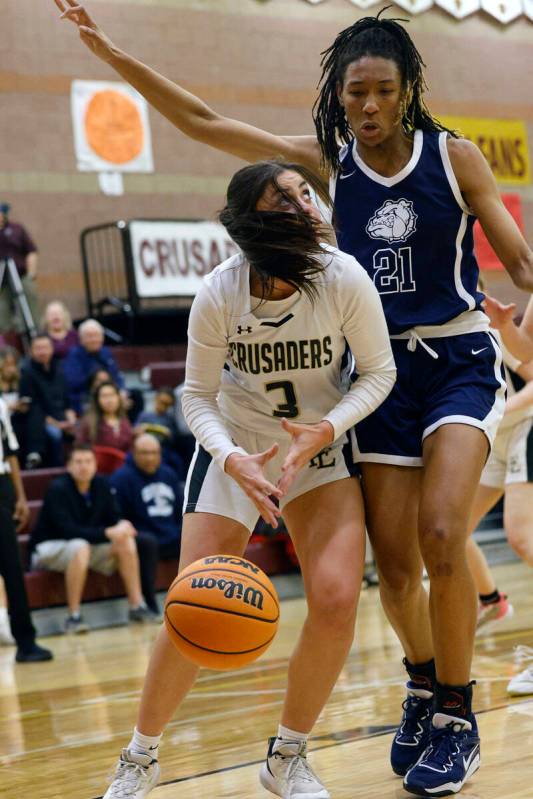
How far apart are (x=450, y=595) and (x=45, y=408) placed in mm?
7721

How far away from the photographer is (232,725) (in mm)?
4520

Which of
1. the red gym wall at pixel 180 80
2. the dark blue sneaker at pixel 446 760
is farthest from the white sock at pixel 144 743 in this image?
the red gym wall at pixel 180 80

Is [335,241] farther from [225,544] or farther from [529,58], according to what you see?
[529,58]

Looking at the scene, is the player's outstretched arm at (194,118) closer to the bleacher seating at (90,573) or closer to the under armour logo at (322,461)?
the under armour logo at (322,461)

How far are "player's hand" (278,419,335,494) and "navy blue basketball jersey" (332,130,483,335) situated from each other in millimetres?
497

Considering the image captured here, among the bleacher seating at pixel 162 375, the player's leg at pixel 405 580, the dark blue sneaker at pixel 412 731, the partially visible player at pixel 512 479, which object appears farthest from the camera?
the bleacher seating at pixel 162 375

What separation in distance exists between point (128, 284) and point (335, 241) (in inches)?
380

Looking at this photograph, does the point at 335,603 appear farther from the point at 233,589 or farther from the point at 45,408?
the point at 45,408

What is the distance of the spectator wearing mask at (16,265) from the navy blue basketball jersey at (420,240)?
9.56 m

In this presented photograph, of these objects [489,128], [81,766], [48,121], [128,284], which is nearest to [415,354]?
[81,766]

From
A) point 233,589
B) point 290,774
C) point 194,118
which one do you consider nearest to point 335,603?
point 233,589

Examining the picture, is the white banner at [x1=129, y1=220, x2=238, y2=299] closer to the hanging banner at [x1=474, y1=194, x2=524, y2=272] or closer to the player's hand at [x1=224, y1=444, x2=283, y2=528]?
the hanging banner at [x1=474, y1=194, x2=524, y2=272]

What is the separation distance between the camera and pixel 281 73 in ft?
50.0

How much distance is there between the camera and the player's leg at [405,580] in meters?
3.36
